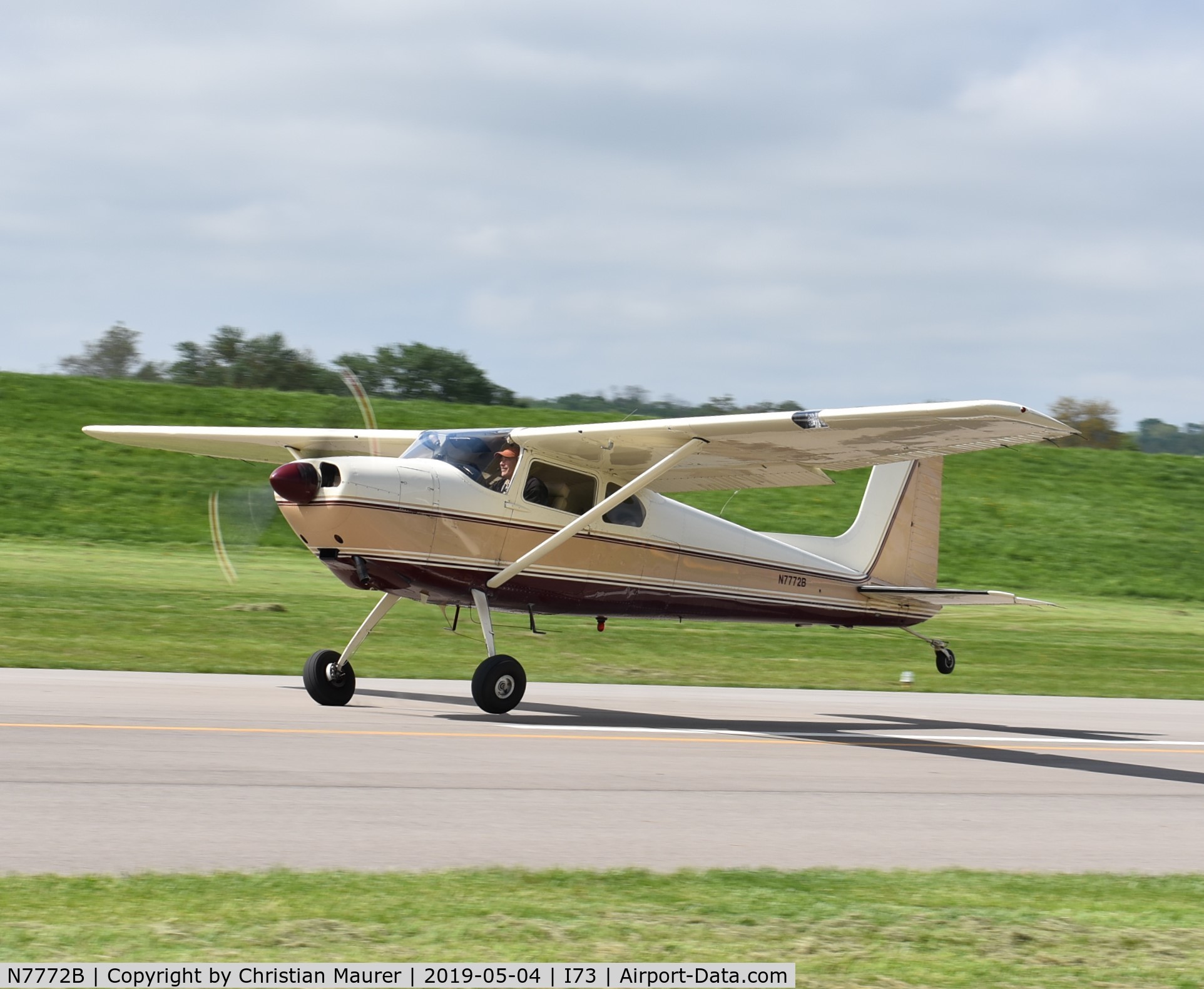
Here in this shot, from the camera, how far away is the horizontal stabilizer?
15.7 m

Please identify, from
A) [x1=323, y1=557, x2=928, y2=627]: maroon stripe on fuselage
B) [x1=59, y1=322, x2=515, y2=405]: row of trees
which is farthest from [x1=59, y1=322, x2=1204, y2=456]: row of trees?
[x1=323, y1=557, x2=928, y2=627]: maroon stripe on fuselage

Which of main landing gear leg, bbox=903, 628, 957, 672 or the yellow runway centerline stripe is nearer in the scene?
the yellow runway centerline stripe

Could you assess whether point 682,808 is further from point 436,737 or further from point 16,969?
point 16,969

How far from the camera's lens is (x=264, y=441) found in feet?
51.1

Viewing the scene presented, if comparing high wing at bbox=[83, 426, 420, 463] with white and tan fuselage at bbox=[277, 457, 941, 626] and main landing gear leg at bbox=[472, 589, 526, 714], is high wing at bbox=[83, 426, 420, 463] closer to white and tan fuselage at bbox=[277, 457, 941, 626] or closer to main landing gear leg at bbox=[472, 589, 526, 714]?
white and tan fuselage at bbox=[277, 457, 941, 626]

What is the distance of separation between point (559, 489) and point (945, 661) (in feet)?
23.0

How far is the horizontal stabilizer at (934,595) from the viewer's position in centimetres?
1573

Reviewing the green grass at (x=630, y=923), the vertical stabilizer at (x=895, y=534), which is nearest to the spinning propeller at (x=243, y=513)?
the vertical stabilizer at (x=895, y=534)

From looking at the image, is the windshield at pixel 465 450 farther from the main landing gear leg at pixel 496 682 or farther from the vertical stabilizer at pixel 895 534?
the vertical stabilizer at pixel 895 534

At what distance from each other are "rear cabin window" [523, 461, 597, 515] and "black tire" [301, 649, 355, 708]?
2598mm

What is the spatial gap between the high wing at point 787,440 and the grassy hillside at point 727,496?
18582mm

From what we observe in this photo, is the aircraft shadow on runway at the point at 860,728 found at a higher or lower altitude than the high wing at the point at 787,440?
lower

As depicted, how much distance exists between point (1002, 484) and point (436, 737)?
1699 inches

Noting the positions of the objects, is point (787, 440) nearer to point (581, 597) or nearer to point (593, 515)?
point (593, 515)
